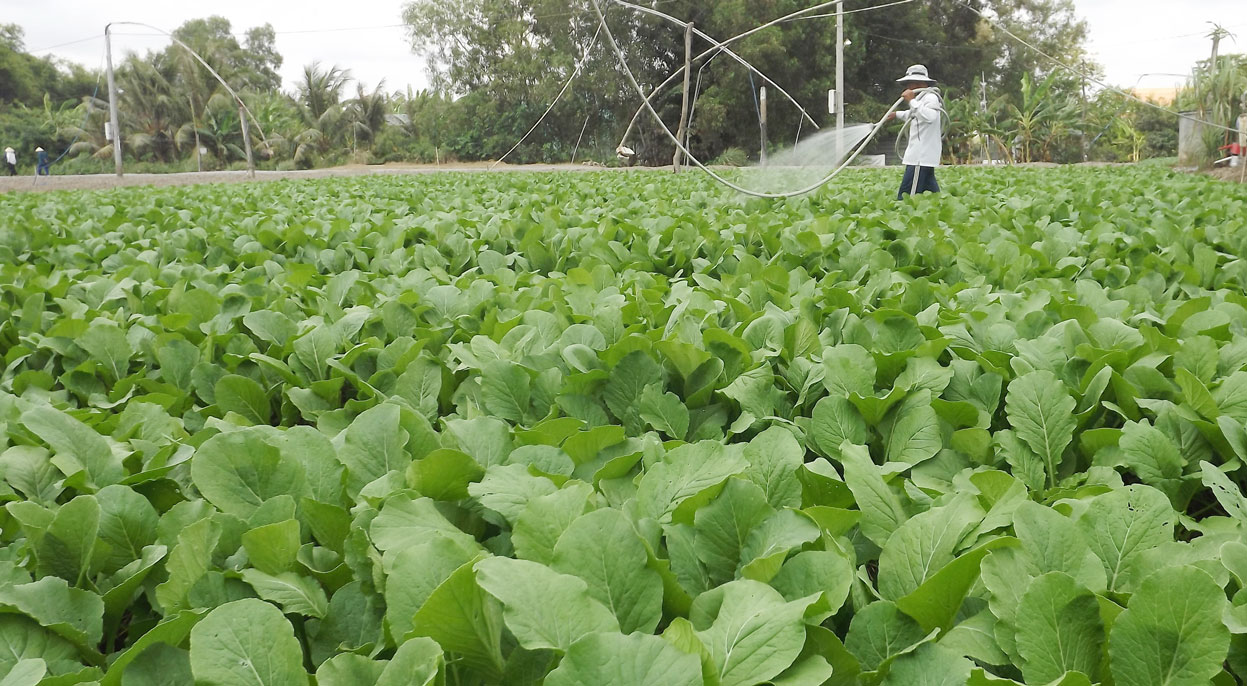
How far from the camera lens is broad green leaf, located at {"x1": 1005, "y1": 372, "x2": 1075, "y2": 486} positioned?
59.3 inches

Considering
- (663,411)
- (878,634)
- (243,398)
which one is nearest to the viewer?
(878,634)

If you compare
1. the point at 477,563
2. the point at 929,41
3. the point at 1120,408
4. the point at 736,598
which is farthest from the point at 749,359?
the point at 929,41

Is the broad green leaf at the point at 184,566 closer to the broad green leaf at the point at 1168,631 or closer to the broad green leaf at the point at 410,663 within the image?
the broad green leaf at the point at 410,663

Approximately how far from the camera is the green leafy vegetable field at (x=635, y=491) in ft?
2.86

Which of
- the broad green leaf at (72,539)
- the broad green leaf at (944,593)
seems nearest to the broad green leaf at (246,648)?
the broad green leaf at (72,539)

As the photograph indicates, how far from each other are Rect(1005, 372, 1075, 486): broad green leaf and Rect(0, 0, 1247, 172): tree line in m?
23.8

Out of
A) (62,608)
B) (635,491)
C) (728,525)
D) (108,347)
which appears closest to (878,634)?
(728,525)

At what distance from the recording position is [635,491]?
1288 millimetres

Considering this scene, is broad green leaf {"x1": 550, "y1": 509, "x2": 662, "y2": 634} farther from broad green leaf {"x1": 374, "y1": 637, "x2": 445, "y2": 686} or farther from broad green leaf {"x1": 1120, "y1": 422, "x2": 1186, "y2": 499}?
broad green leaf {"x1": 1120, "y1": 422, "x2": 1186, "y2": 499}

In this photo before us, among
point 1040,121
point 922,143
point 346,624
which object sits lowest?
point 346,624

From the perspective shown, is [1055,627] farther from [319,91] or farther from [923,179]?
[319,91]

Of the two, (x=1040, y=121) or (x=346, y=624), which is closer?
(x=346, y=624)

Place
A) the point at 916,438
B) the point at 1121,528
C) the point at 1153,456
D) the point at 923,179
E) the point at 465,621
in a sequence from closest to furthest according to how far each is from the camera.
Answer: the point at 465,621
the point at 1121,528
the point at 1153,456
the point at 916,438
the point at 923,179

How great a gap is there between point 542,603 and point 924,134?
8126 millimetres
